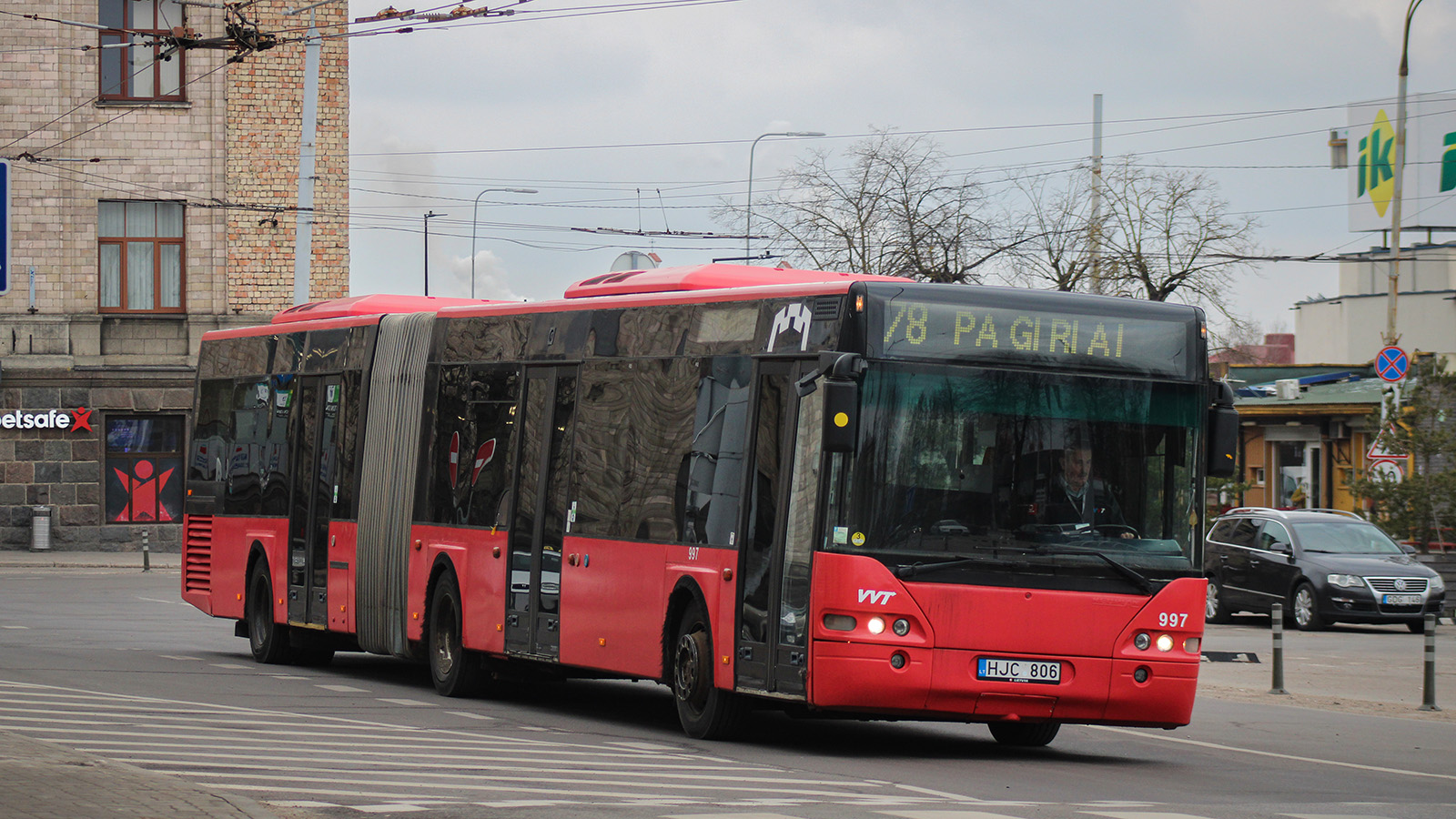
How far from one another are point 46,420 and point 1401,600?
92.9 feet

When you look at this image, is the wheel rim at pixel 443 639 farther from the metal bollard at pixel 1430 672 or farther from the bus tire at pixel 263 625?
the metal bollard at pixel 1430 672

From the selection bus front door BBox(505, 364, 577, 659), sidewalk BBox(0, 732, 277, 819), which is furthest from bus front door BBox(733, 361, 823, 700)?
sidewalk BBox(0, 732, 277, 819)

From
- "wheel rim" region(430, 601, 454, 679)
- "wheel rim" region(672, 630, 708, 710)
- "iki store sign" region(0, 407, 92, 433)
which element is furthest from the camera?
"iki store sign" region(0, 407, 92, 433)

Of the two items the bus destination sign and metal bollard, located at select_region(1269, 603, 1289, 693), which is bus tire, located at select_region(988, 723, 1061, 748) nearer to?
the bus destination sign

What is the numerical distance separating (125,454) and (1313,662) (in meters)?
29.0

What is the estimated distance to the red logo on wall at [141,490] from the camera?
44.8 m

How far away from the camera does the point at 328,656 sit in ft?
69.6

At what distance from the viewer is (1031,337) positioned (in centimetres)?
1246

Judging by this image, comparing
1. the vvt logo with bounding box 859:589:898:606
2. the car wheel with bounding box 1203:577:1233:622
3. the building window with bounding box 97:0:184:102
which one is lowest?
the car wheel with bounding box 1203:577:1233:622

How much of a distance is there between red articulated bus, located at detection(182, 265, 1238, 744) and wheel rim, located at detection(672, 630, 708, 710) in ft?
0.07

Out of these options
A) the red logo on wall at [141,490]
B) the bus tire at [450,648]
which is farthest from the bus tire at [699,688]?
the red logo on wall at [141,490]

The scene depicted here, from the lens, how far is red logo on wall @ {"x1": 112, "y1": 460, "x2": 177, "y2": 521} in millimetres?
44844

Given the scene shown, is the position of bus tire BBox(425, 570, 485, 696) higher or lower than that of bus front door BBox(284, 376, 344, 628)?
lower

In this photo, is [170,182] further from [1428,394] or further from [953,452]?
[953,452]
